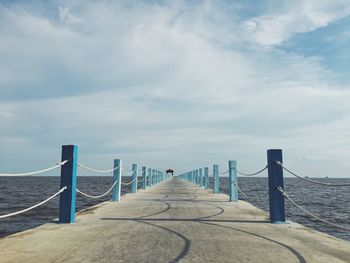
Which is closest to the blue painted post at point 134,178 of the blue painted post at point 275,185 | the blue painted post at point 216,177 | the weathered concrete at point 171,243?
the blue painted post at point 216,177

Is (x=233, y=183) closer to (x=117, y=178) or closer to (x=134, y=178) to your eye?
(x=117, y=178)

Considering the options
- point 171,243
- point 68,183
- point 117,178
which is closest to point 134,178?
point 117,178

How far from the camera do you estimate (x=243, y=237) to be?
466 cm

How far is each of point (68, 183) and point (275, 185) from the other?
12.0 feet

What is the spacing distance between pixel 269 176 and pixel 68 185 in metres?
3.59

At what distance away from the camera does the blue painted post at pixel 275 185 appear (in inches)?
241

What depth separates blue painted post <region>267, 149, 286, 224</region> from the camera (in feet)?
20.1

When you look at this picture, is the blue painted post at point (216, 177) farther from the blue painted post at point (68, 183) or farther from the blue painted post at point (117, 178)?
the blue painted post at point (68, 183)

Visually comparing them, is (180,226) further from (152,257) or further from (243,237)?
(152,257)

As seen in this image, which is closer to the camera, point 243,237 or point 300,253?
point 300,253

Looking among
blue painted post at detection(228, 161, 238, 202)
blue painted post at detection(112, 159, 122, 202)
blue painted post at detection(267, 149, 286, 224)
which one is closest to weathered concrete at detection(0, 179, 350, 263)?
blue painted post at detection(267, 149, 286, 224)

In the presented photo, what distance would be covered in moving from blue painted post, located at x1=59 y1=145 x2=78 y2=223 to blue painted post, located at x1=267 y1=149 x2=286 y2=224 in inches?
137

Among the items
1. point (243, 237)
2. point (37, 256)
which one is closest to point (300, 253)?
point (243, 237)

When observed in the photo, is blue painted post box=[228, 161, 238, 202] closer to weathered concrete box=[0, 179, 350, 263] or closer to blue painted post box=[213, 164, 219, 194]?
blue painted post box=[213, 164, 219, 194]
